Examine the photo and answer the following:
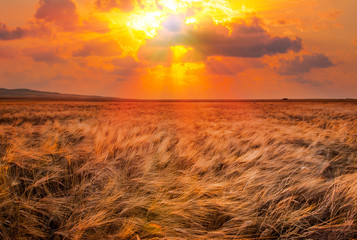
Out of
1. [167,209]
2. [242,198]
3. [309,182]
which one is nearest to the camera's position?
[167,209]

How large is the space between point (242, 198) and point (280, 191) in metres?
0.35

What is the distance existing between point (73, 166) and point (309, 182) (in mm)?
2587

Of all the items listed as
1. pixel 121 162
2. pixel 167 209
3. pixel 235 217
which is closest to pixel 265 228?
pixel 235 217

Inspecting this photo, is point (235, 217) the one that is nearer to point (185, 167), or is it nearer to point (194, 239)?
point (194, 239)

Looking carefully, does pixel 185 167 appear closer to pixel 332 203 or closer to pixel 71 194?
pixel 71 194

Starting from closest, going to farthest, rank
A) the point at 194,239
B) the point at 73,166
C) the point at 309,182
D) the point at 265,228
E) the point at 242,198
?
the point at 194,239 → the point at 265,228 → the point at 242,198 → the point at 309,182 → the point at 73,166

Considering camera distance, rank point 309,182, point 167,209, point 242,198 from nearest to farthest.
Answer: point 167,209 < point 242,198 < point 309,182

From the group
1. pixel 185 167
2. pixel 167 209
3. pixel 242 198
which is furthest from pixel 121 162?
pixel 242 198

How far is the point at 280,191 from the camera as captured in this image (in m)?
1.95

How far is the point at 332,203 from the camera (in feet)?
5.74

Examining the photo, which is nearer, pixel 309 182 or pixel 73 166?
pixel 309 182

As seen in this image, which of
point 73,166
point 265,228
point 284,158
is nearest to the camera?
point 265,228

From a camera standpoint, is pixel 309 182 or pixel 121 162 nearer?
pixel 309 182

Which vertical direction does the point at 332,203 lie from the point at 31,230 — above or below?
above
